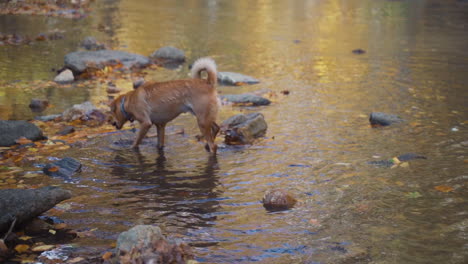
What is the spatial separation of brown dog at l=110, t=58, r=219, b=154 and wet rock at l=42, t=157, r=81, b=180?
1323 mm

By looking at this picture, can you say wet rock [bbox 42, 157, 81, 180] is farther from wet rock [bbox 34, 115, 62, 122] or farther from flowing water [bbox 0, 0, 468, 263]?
wet rock [bbox 34, 115, 62, 122]

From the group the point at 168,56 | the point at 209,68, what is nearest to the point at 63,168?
the point at 209,68

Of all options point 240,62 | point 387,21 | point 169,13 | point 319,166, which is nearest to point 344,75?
point 240,62

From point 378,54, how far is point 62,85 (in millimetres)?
8904

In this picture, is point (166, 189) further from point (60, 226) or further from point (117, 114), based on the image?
point (117, 114)

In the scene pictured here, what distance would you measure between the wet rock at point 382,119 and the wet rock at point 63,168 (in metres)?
4.88

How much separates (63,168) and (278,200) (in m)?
2.89

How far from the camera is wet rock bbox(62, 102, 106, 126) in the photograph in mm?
9734

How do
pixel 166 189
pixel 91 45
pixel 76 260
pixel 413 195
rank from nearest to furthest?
pixel 76 260 < pixel 413 195 < pixel 166 189 < pixel 91 45

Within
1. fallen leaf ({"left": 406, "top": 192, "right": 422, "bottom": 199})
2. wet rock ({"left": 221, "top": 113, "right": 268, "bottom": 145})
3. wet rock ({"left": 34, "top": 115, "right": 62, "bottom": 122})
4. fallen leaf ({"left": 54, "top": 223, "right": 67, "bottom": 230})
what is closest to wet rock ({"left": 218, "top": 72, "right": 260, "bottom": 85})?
wet rock ({"left": 221, "top": 113, "right": 268, "bottom": 145})

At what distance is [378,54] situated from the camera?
16250 millimetres

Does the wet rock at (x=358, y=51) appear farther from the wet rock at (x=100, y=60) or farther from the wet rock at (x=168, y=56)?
the wet rock at (x=100, y=60)

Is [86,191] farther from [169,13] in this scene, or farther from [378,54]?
[169,13]

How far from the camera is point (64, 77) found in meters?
13.1
